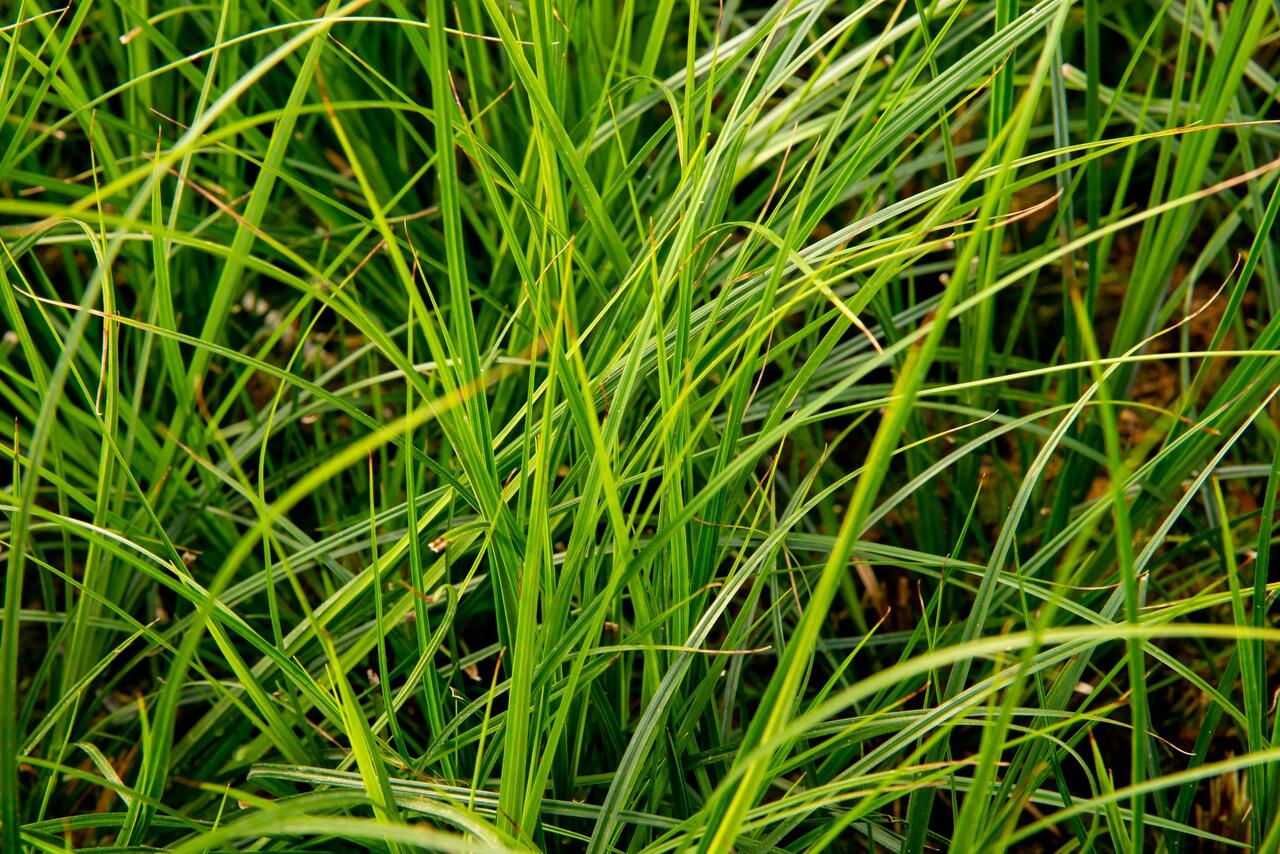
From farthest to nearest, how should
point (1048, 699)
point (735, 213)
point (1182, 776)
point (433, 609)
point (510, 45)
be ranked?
1. point (735, 213)
2. point (433, 609)
3. point (1048, 699)
4. point (510, 45)
5. point (1182, 776)

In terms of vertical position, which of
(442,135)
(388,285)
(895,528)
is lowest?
(895,528)

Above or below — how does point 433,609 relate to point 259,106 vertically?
below

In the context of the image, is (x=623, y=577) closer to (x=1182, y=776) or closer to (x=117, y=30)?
(x=1182, y=776)

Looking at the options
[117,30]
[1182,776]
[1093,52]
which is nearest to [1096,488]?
[1093,52]

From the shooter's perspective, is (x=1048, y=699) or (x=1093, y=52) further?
(x=1093, y=52)

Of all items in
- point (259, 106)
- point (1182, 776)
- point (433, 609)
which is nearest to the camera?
point (1182, 776)

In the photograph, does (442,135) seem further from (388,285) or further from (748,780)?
(388,285)
